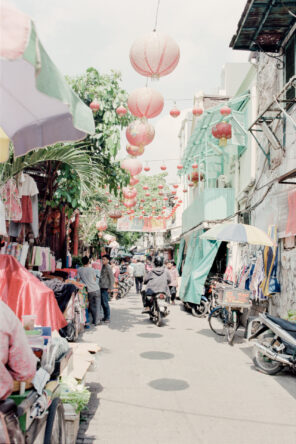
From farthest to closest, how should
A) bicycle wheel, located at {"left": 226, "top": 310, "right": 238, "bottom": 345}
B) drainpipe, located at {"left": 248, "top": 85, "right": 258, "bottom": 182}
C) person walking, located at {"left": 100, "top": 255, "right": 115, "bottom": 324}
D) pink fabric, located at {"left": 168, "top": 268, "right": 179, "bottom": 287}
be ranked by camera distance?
pink fabric, located at {"left": 168, "top": 268, "right": 179, "bottom": 287} < drainpipe, located at {"left": 248, "top": 85, "right": 258, "bottom": 182} < person walking, located at {"left": 100, "top": 255, "right": 115, "bottom": 324} < bicycle wheel, located at {"left": 226, "top": 310, "right": 238, "bottom": 345}

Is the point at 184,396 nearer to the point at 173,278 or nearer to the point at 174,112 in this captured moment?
the point at 174,112

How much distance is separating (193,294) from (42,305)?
31.7 feet

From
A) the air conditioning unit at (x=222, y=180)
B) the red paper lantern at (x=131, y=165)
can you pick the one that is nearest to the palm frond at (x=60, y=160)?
the red paper lantern at (x=131, y=165)

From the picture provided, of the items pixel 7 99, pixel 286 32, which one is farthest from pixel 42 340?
pixel 286 32

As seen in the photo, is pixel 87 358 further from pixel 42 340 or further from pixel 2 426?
pixel 2 426

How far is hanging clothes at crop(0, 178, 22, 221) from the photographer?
725cm

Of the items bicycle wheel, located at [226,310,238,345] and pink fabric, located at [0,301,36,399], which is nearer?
Result: pink fabric, located at [0,301,36,399]

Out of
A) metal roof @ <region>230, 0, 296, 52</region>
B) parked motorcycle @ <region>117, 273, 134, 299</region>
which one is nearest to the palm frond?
metal roof @ <region>230, 0, 296, 52</region>

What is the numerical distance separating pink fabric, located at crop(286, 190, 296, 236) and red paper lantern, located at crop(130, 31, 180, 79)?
4077mm

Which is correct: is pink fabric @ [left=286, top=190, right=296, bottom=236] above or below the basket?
above

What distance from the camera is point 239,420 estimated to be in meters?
5.24

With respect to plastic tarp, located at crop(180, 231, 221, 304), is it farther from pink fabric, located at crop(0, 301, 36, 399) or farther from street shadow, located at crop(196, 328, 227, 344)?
pink fabric, located at crop(0, 301, 36, 399)

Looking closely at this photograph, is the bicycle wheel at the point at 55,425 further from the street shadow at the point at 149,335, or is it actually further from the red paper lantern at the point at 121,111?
the street shadow at the point at 149,335

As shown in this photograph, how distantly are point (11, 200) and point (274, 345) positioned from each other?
200 inches
